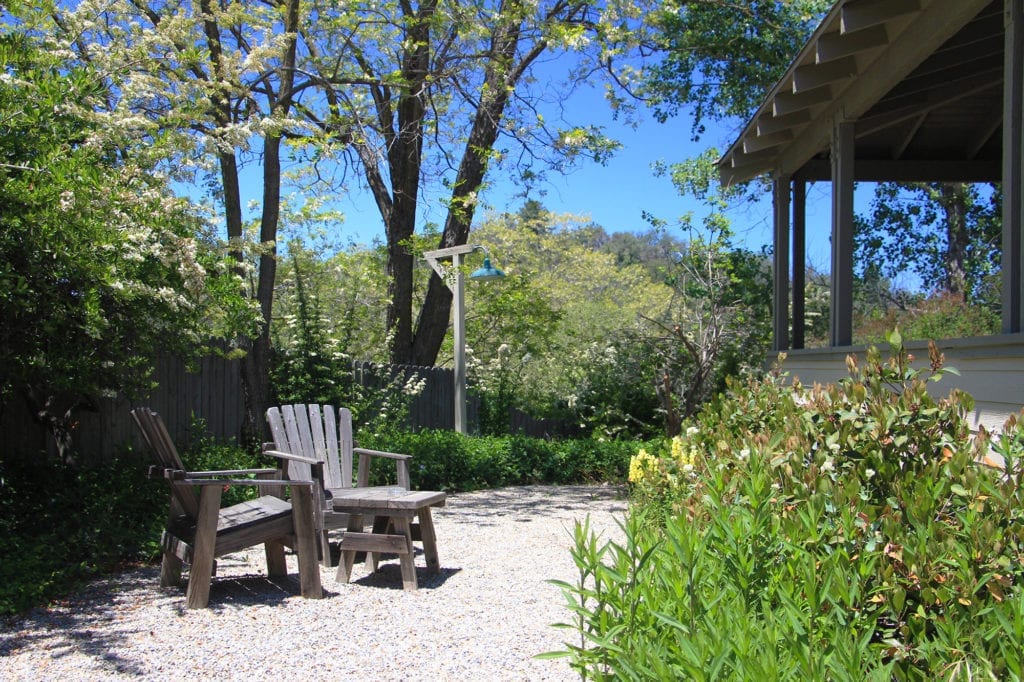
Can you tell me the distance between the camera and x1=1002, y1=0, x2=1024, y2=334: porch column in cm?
378

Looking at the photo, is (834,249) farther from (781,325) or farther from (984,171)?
(984,171)

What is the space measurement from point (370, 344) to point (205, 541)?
831cm

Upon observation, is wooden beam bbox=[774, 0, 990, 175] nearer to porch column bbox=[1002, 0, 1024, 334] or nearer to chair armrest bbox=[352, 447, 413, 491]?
porch column bbox=[1002, 0, 1024, 334]

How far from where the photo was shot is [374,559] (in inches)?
207

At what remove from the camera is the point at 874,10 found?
4.90 meters

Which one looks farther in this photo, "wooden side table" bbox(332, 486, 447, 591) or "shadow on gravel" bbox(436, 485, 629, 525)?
"shadow on gravel" bbox(436, 485, 629, 525)

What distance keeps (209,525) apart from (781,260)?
590 cm

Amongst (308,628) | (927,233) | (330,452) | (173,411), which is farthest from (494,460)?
(927,233)

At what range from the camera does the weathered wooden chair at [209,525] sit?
4324 mm

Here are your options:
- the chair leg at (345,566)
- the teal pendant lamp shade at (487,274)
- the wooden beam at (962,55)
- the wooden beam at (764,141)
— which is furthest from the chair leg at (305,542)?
the teal pendant lamp shade at (487,274)

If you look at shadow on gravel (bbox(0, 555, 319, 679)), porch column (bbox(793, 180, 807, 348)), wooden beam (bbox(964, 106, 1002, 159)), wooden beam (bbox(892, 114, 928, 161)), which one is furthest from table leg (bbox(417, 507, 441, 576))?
wooden beam (bbox(964, 106, 1002, 159))

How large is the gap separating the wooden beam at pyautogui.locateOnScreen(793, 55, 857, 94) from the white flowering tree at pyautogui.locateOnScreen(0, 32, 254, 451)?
13.6 ft

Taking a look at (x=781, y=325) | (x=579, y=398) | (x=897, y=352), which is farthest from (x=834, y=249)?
(x=579, y=398)

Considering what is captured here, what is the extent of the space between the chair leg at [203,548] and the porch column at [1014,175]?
12.6ft
